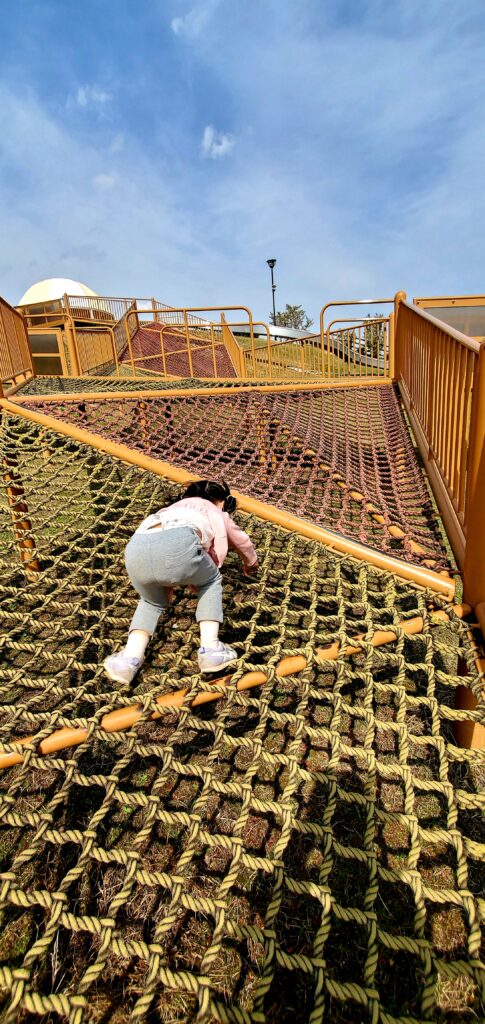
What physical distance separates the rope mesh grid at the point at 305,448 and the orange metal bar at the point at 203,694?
1.72 ft

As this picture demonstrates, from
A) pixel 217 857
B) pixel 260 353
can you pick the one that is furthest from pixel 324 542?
pixel 260 353

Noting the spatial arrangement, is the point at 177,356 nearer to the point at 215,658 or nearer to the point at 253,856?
the point at 215,658

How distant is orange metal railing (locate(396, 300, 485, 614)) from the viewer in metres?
1.61

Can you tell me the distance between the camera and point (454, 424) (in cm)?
227

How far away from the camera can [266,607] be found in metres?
1.99

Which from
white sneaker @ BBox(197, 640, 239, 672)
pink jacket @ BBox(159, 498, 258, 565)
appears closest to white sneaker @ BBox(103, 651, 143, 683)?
white sneaker @ BBox(197, 640, 239, 672)

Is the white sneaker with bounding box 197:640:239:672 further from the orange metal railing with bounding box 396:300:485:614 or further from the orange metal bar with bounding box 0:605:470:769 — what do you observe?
the orange metal railing with bounding box 396:300:485:614

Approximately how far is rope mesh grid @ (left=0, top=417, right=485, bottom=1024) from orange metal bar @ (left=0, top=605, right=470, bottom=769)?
23 millimetres

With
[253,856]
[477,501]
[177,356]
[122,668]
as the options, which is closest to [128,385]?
[122,668]

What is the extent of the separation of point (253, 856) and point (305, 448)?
273 centimetres

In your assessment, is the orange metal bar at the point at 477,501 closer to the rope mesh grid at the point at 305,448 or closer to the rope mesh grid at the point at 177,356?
the rope mesh grid at the point at 305,448

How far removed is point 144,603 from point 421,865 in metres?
1.29

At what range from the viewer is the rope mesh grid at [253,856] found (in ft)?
3.32

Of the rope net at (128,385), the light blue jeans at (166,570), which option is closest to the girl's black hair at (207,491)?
the light blue jeans at (166,570)
